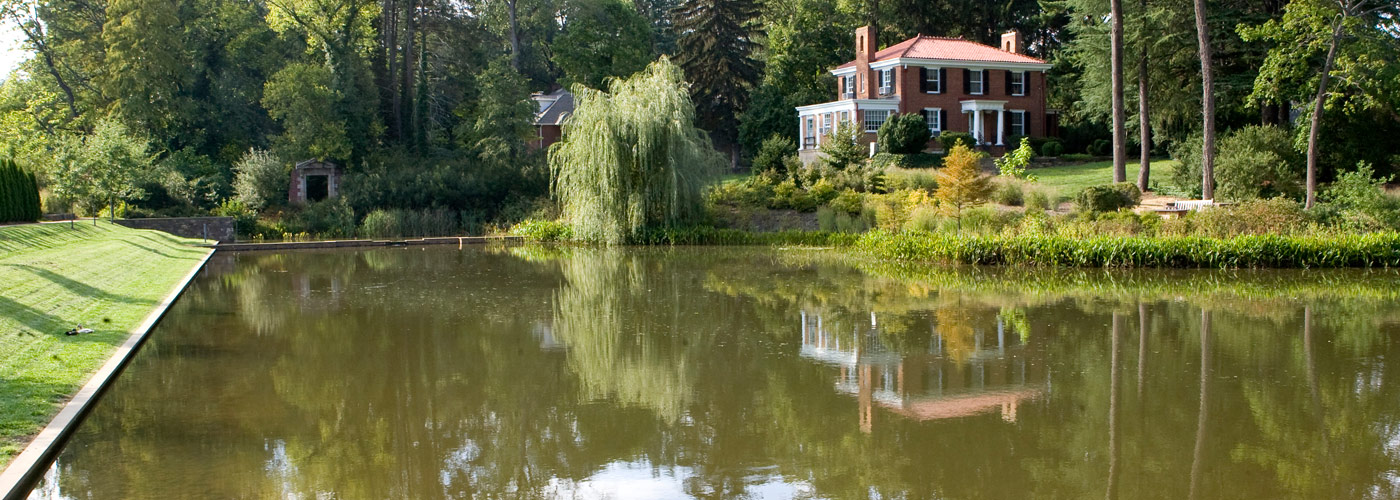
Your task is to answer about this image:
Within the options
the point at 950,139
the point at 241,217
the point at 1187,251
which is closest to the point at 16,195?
the point at 241,217

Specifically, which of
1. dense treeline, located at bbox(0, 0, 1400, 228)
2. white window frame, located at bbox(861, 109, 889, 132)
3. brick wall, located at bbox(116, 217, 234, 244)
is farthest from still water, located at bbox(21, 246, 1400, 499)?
white window frame, located at bbox(861, 109, 889, 132)

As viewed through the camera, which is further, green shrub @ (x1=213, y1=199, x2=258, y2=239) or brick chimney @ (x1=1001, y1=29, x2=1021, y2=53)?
brick chimney @ (x1=1001, y1=29, x2=1021, y2=53)

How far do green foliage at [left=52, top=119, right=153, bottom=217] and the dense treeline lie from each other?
90 millimetres

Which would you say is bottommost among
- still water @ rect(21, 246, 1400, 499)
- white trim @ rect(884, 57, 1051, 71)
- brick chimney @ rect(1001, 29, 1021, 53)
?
still water @ rect(21, 246, 1400, 499)

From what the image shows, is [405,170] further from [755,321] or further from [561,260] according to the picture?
[755,321]

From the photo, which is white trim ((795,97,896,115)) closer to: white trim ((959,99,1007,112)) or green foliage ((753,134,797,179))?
white trim ((959,99,1007,112))

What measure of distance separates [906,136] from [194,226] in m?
24.2

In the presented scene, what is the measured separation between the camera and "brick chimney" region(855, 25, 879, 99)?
45812 millimetres

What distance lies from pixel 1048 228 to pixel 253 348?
18.5 m

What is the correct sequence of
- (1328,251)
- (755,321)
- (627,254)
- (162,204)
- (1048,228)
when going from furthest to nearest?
(162,204)
(627,254)
(1048,228)
(1328,251)
(755,321)

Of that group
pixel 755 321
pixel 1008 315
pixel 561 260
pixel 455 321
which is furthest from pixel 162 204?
pixel 1008 315

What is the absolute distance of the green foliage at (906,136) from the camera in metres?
38.8

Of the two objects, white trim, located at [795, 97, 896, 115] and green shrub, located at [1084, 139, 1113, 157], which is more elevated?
white trim, located at [795, 97, 896, 115]

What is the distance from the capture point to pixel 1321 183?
1214 inches
